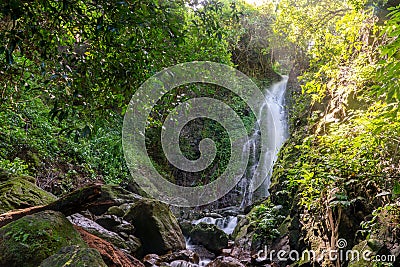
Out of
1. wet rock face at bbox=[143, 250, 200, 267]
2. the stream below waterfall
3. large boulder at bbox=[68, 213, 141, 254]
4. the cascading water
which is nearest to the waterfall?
the stream below waterfall

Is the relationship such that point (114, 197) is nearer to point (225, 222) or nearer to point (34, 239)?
point (225, 222)

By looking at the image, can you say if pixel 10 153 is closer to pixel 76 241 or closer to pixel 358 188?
pixel 76 241

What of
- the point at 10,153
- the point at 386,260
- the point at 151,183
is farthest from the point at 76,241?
the point at 151,183

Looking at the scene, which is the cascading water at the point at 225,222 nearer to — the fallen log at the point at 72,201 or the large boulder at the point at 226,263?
the large boulder at the point at 226,263

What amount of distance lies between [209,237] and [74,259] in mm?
5448

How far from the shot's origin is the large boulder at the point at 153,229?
5.69 meters

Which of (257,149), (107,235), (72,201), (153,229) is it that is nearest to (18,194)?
(107,235)

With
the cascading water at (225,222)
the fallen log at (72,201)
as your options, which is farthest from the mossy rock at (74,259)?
the cascading water at (225,222)

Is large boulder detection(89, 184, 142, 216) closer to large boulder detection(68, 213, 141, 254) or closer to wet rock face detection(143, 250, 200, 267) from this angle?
large boulder detection(68, 213, 141, 254)

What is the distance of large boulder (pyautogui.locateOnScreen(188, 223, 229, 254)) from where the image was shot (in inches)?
268

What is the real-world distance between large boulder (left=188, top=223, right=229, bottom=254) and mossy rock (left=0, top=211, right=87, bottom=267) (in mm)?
4660

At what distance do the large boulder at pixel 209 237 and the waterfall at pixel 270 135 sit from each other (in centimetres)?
353

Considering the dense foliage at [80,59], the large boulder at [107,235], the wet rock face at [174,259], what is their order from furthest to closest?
the wet rock face at [174,259] < the large boulder at [107,235] < the dense foliage at [80,59]

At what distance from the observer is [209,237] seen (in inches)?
275
